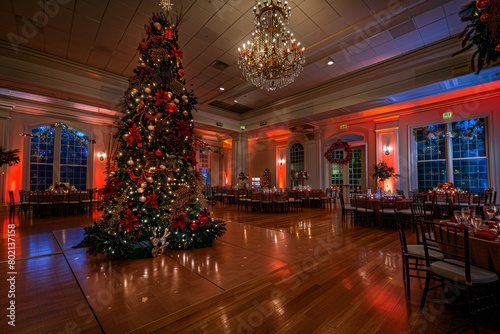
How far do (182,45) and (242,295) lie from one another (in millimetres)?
6049

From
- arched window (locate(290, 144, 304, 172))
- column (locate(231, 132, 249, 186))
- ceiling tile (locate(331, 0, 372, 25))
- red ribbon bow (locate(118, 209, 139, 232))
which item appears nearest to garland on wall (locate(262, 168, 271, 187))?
arched window (locate(290, 144, 304, 172))

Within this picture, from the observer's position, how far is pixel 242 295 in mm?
2357

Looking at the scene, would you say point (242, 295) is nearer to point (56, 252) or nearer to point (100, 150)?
point (56, 252)

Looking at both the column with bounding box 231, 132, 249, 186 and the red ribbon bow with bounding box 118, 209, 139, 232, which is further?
the column with bounding box 231, 132, 249, 186

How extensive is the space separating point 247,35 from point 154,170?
13.6 feet

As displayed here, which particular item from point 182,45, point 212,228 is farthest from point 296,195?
point 182,45

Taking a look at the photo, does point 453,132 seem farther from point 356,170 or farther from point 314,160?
point 314,160

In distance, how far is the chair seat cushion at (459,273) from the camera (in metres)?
1.83

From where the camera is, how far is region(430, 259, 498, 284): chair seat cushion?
5.99 feet

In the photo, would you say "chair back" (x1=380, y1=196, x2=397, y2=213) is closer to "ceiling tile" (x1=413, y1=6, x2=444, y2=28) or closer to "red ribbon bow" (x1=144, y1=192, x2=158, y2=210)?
"ceiling tile" (x1=413, y1=6, x2=444, y2=28)

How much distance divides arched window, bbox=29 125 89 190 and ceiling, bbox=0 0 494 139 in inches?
193

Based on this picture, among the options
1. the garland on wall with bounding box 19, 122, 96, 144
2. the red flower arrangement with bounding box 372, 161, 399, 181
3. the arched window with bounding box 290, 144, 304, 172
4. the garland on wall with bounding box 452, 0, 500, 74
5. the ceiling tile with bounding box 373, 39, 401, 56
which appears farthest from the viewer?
the arched window with bounding box 290, 144, 304, 172

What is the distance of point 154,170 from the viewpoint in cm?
349

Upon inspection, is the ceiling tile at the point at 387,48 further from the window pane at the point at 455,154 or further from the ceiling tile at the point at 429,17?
the window pane at the point at 455,154
